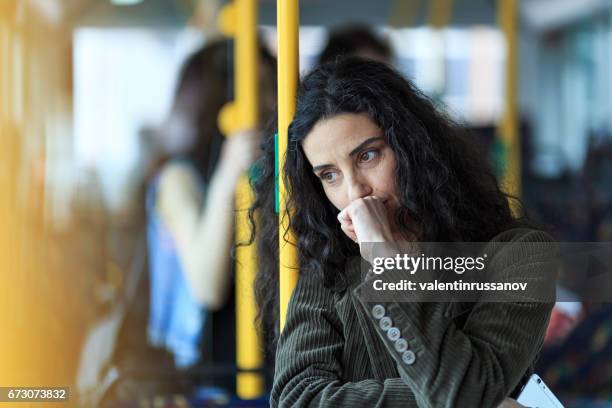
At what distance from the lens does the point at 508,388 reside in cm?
129

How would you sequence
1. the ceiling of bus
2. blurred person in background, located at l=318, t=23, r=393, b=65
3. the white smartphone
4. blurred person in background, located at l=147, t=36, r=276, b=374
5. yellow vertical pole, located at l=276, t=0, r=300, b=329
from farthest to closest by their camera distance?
the ceiling of bus → blurred person in background, located at l=318, t=23, r=393, b=65 → blurred person in background, located at l=147, t=36, r=276, b=374 → yellow vertical pole, located at l=276, t=0, r=300, b=329 → the white smartphone

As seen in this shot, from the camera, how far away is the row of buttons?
126 centimetres

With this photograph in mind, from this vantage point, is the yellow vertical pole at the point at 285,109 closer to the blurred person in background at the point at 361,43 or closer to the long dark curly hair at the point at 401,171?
the long dark curly hair at the point at 401,171

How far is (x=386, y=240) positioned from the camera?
1352 mm

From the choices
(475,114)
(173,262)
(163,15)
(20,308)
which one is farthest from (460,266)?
(475,114)

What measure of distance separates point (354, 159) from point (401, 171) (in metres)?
0.07

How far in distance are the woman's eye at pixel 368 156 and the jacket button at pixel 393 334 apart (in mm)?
253

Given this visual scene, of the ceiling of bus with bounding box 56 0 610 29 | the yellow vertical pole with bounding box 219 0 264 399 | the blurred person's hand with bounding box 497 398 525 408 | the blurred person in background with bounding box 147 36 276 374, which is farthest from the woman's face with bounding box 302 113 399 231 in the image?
the ceiling of bus with bounding box 56 0 610 29

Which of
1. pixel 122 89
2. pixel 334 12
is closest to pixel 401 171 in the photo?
pixel 122 89

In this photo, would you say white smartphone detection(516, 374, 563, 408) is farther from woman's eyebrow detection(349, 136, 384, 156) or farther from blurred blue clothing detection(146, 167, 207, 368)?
blurred blue clothing detection(146, 167, 207, 368)

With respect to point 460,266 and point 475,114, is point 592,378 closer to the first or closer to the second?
point 460,266

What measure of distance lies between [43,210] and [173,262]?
58 cm

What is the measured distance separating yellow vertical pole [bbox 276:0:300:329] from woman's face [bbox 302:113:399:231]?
12cm

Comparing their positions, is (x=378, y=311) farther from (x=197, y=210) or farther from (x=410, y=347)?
(x=197, y=210)
